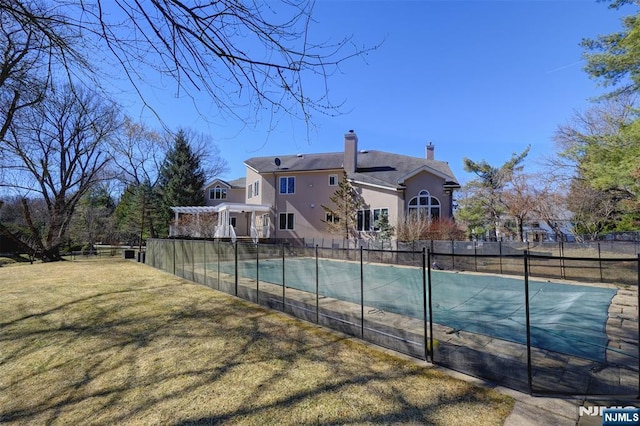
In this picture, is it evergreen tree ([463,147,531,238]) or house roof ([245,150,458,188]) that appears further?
evergreen tree ([463,147,531,238])

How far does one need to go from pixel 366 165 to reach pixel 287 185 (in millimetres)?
→ 6775

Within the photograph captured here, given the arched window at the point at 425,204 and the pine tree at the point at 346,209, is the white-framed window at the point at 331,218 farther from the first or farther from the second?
the arched window at the point at 425,204

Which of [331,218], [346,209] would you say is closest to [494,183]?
[346,209]

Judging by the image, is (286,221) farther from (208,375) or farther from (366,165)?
(208,375)

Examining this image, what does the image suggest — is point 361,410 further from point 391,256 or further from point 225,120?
point 391,256

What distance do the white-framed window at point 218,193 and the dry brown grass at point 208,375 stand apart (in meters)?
27.0

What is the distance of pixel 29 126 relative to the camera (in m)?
9.31

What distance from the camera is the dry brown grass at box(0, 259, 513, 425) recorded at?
2.97m

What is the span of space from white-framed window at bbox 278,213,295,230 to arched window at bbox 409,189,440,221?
972 centimetres

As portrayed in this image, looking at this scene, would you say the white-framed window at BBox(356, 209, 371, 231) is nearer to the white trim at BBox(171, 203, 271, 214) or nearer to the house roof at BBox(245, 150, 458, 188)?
the house roof at BBox(245, 150, 458, 188)

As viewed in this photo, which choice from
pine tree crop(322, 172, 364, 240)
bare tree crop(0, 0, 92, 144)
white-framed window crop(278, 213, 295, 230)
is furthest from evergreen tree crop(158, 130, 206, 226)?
bare tree crop(0, 0, 92, 144)

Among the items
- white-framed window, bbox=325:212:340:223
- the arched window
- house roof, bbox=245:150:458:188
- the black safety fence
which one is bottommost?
the black safety fence

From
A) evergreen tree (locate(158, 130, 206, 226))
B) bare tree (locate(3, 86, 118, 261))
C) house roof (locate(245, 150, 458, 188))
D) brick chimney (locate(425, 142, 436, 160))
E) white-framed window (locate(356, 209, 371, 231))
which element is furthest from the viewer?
evergreen tree (locate(158, 130, 206, 226))

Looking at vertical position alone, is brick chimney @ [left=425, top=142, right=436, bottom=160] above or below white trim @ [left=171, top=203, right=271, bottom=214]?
above
